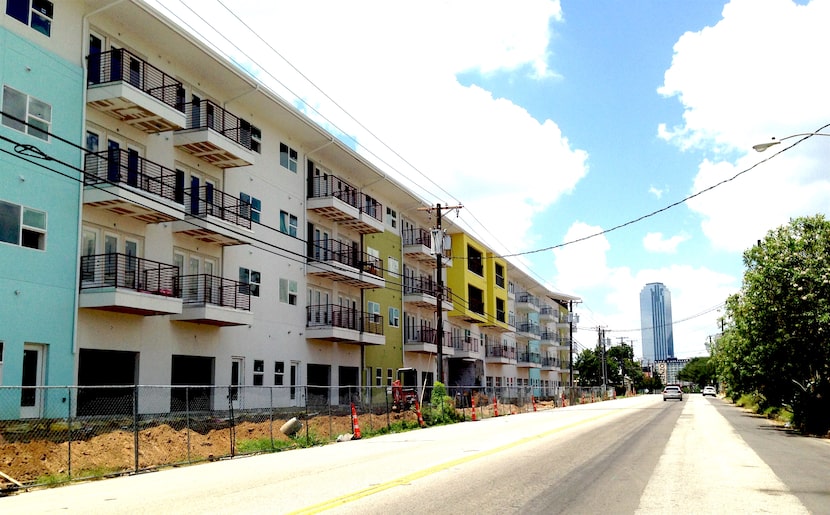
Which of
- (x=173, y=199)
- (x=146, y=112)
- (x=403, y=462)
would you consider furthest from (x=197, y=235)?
(x=403, y=462)

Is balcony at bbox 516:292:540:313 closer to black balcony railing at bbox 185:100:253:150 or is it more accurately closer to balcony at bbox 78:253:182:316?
A: black balcony railing at bbox 185:100:253:150

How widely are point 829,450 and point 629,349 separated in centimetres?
12542

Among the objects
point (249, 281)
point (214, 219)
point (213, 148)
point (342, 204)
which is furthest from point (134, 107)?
point (342, 204)

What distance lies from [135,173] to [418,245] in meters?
26.9

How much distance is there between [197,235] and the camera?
92.8 ft

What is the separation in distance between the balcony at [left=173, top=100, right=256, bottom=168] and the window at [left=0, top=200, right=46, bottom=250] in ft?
22.7

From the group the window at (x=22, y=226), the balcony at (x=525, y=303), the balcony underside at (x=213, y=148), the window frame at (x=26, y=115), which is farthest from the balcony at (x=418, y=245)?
the window at (x=22, y=226)

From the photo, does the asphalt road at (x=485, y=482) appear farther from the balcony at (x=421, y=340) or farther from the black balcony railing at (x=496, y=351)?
the black balcony railing at (x=496, y=351)

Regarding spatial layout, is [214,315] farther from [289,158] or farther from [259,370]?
[289,158]

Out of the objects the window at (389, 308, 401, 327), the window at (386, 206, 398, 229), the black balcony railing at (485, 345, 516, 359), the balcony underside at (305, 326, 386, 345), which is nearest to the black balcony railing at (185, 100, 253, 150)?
the balcony underside at (305, 326, 386, 345)

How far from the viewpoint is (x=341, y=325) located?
38281 mm

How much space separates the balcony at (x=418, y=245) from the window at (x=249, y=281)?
18703 millimetres

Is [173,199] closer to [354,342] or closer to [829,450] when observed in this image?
[354,342]

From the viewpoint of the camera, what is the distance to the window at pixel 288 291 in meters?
34.8
